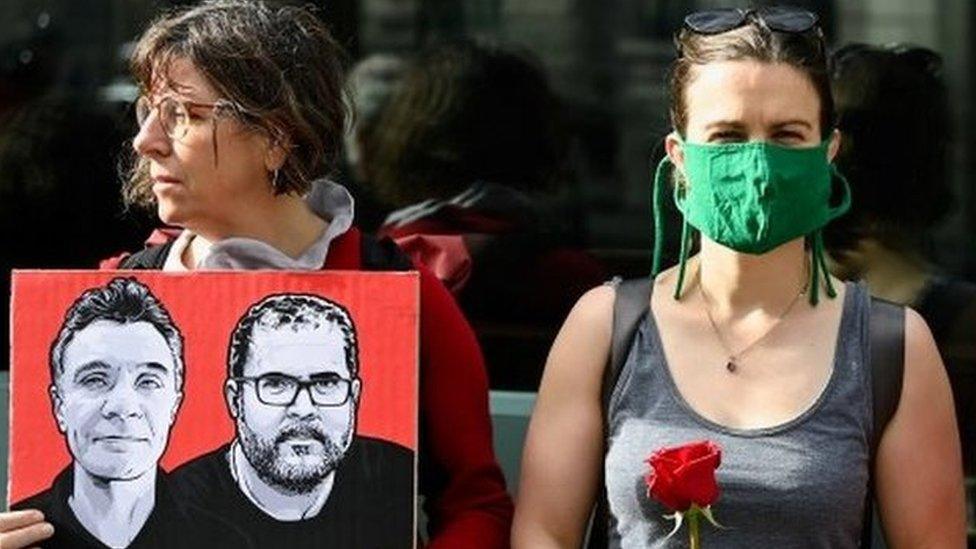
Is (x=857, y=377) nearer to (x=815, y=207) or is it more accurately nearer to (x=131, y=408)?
(x=815, y=207)

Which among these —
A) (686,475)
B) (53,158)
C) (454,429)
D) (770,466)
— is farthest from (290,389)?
(53,158)

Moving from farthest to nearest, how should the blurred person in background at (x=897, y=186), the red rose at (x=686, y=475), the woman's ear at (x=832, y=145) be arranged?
1. the blurred person in background at (x=897, y=186)
2. the woman's ear at (x=832, y=145)
3. the red rose at (x=686, y=475)

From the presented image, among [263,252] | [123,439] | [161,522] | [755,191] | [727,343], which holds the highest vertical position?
[755,191]

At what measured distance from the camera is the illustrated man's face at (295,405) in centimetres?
301

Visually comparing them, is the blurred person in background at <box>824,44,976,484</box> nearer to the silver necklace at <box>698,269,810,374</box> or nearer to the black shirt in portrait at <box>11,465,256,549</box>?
the silver necklace at <box>698,269,810,374</box>

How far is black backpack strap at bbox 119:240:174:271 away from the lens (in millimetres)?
3223

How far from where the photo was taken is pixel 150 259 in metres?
3.24

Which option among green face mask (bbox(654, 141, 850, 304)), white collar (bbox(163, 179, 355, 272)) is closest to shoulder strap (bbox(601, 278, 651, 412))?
green face mask (bbox(654, 141, 850, 304))

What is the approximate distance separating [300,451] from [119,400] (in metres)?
0.24

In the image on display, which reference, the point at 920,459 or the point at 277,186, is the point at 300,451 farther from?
the point at 920,459

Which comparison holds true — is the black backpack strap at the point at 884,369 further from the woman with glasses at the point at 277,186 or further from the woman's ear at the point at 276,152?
the woman's ear at the point at 276,152

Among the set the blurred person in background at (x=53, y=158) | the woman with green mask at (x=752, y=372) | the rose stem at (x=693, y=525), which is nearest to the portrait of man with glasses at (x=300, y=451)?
the woman with green mask at (x=752, y=372)

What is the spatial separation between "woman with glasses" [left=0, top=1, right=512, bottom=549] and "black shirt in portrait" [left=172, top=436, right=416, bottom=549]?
0.03m

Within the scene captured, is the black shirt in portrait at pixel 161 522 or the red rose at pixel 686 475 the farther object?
the black shirt in portrait at pixel 161 522
